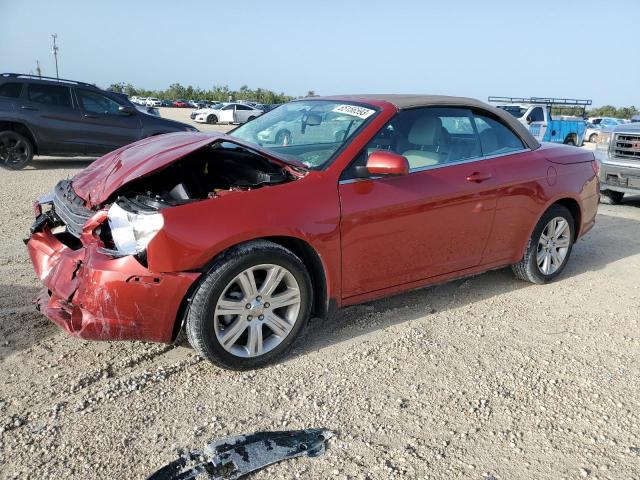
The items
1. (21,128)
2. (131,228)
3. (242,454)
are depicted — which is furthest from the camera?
(21,128)

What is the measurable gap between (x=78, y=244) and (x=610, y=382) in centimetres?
345

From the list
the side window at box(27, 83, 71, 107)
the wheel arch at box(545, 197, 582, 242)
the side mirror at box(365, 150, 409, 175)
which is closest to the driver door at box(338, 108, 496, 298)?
the side mirror at box(365, 150, 409, 175)

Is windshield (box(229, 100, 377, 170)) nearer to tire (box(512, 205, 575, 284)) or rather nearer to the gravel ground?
the gravel ground

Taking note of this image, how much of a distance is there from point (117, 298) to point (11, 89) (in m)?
9.09

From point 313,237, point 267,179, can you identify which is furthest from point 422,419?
point 267,179

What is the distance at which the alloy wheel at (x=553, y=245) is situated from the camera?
4.79 meters

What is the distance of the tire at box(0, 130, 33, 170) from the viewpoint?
10062mm

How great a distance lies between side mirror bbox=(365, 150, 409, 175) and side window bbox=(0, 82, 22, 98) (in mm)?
9165

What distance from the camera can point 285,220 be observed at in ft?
10.4

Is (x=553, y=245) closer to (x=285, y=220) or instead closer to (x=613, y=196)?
(x=285, y=220)

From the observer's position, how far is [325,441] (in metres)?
2.61

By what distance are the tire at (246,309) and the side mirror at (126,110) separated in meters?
8.92

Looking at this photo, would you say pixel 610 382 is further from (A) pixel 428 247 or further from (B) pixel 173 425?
(B) pixel 173 425

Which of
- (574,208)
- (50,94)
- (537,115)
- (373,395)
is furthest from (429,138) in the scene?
(537,115)
